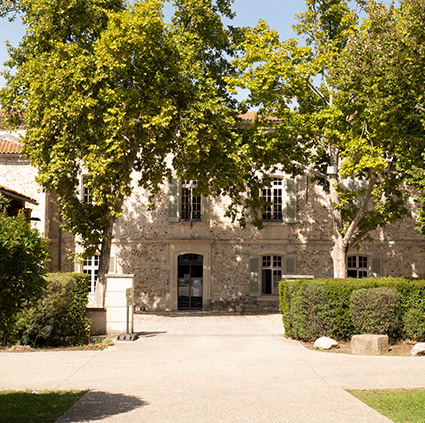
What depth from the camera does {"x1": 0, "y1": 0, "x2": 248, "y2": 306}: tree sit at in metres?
18.9

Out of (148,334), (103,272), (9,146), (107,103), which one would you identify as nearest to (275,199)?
(103,272)

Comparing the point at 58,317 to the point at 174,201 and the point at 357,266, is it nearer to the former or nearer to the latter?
the point at 174,201

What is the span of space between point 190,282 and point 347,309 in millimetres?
14352

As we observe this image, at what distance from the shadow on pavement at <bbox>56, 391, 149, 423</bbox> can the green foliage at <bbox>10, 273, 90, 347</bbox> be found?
547 centimetres

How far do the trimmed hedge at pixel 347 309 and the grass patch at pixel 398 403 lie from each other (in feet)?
18.0

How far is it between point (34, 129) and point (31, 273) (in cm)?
1398

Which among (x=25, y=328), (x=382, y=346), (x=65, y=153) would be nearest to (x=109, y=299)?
(x=25, y=328)

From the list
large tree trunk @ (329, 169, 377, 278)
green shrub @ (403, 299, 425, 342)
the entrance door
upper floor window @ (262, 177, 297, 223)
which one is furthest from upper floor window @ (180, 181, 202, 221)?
green shrub @ (403, 299, 425, 342)

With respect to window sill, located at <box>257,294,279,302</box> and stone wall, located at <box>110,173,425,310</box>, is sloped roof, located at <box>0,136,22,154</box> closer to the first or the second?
stone wall, located at <box>110,173,425,310</box>

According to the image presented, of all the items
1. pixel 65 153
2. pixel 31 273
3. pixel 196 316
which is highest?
pixel 65 153

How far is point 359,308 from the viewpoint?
13.6m

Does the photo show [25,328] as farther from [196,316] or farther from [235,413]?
[196,316]

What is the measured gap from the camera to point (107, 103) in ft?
63.1

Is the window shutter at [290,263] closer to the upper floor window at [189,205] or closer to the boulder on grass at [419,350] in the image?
the upper floor window at [189,205]
